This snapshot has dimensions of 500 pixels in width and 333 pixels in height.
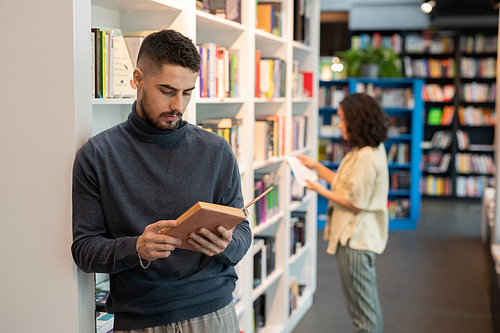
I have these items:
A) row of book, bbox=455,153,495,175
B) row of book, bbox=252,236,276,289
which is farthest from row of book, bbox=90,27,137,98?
row of book, bbox=455,153,495,175

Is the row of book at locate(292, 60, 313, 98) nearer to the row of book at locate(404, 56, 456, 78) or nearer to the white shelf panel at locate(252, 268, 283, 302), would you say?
the white shelf panel at locate(252, 268, 283, 302)

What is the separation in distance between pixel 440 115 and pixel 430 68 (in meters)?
0.87

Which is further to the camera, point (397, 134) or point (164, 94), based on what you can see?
point (397, 134)

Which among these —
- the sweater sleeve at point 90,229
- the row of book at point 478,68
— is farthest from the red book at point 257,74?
the row of book at point 478,68

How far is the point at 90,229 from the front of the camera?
1.49 meters

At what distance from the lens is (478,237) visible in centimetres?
677

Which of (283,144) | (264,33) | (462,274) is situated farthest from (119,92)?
(462,274)

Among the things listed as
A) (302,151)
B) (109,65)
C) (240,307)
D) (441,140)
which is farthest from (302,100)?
(441,140)

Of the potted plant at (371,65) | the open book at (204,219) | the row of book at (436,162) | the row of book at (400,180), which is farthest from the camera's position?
the row of book at (436,162)

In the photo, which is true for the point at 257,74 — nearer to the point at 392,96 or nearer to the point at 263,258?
the point at 263,258

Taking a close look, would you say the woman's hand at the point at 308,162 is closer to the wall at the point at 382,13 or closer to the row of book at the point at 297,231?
the row of book at the point at 297,231

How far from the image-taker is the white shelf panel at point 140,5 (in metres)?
2.03

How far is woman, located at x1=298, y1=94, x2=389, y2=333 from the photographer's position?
305cm

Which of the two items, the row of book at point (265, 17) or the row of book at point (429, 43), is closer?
the row of book at point (265, 17)
